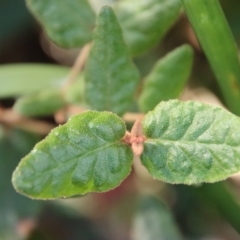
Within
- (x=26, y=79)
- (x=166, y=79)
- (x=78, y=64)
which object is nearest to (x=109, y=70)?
(x=166, y=79)

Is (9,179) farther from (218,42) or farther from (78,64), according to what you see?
(218,42)

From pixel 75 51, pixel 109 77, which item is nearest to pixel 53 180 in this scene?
pixel 109 77

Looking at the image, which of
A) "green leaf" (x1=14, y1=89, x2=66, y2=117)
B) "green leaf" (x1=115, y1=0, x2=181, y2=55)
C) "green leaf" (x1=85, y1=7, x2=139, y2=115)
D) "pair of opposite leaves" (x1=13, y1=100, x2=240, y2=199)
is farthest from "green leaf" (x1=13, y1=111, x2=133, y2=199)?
"green leaf" (x1=14, y1=89, x2=66, y2=117)

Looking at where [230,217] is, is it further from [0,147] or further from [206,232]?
[0,147]

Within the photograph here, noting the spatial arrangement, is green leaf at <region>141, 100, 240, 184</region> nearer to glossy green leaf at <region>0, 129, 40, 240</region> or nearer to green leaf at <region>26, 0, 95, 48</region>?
green leaf at <region>26, 0, 95, 48</region>

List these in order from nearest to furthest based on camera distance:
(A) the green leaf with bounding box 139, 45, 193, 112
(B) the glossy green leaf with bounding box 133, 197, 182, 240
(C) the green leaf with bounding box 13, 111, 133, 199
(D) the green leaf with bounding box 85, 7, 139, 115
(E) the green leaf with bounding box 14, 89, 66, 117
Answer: (C) the green leaf with bounding box 13, 111, 133, 199, (D) the green leaf with bounding box 85, 7, 139, 115, (A) the green leaf with bounding box 139, 45, 193, 112, (E) the green leaf with bounding box 14, 89, 66, 117, (B) the glossy green leaf with bounding box 133, 197, 182, 240
